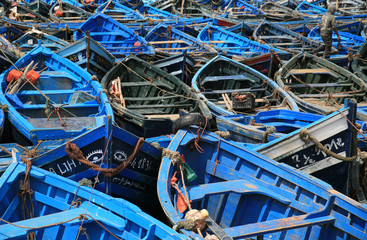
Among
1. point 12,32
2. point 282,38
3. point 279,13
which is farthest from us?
point 279,13

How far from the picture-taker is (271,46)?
1720 cm

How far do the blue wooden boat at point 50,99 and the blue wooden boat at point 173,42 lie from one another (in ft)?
14.7

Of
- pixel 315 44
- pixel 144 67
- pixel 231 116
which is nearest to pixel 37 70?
pixel 144 67

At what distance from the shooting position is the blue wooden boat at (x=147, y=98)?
1009cm

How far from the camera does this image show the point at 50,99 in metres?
11.1

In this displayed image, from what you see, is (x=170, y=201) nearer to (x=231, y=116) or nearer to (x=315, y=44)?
(x=231, y=116)

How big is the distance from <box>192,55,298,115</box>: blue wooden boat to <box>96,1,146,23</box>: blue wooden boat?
27.8 feet

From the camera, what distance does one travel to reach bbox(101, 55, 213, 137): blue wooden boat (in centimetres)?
1009

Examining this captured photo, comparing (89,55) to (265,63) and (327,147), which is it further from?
(327,147)

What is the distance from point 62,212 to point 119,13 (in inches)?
686

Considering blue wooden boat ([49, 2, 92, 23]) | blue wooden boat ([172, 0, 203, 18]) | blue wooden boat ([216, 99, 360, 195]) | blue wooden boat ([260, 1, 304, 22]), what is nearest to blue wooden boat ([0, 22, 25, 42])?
blue wooden boat ([49, 2, 92, 23])

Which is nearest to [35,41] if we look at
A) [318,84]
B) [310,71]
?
[310,71]

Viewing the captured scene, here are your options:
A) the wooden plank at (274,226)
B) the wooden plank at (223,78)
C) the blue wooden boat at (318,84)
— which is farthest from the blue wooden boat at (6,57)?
the wooden plank at (274,226)

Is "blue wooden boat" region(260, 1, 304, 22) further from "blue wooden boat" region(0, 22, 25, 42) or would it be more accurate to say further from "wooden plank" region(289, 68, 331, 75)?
"blue wooden boat" region(0, 22, 25, 42)
